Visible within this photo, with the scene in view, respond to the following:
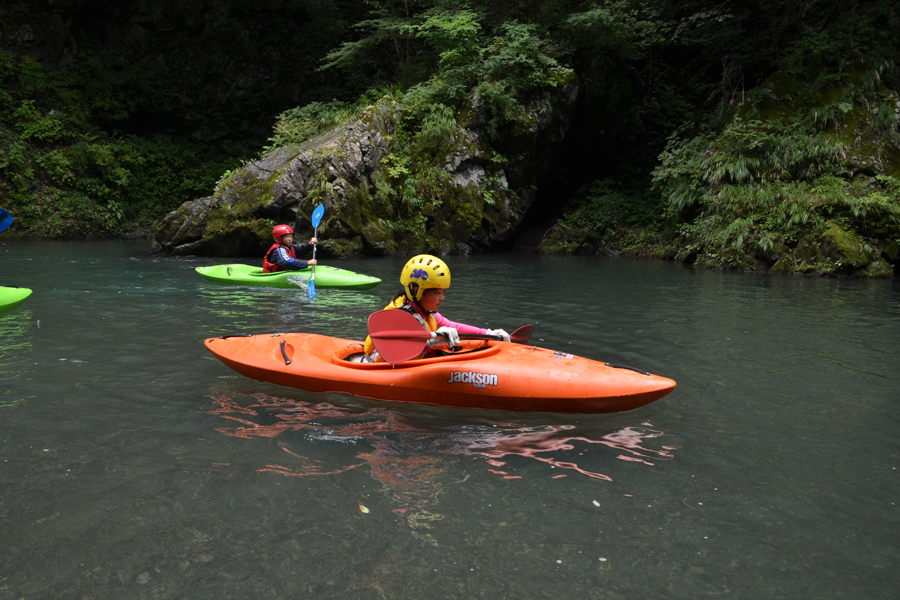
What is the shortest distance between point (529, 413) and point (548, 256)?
42.2 ft

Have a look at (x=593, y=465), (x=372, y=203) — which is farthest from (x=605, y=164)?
(x=593, y=465)

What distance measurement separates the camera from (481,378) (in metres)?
3.89

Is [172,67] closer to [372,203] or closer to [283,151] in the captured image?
[283,151]

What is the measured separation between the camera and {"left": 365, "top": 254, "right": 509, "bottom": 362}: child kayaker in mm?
4133

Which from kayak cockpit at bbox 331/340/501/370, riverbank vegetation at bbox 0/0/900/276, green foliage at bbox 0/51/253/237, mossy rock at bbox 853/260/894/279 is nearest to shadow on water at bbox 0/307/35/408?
kayak cockpit at bbox 331/340/501/370

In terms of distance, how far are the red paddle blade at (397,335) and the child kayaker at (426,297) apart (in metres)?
0.07

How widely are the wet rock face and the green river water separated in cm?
804

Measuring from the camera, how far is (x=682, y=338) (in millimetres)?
6207

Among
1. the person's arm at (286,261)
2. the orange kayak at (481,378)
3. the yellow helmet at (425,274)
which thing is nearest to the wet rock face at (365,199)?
the person's arm at (286,261)

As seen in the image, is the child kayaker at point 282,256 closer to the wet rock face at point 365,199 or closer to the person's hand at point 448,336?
the wet rock face at point 365,199

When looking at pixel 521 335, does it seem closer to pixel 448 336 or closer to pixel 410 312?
pixel 448 336

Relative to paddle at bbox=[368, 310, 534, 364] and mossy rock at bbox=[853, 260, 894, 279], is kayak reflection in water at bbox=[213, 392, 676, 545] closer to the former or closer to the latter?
paddle at bbox=[368, 310, 534, 364]

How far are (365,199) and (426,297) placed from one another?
36.2 feet

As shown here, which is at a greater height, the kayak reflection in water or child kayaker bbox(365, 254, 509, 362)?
child kayaker bbox(365, 254, 509, 362)
